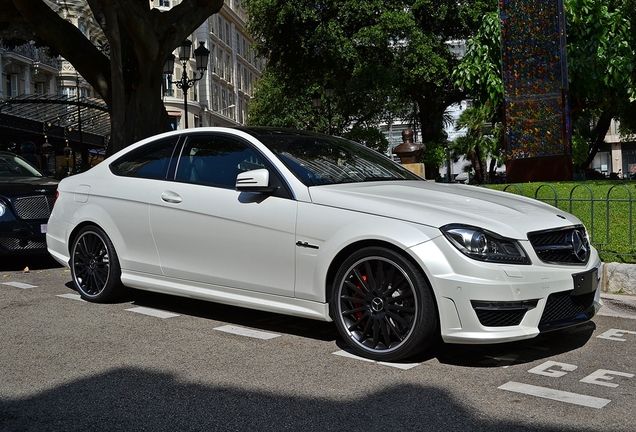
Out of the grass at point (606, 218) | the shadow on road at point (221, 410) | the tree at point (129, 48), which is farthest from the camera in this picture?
the tree at point (129, 48)

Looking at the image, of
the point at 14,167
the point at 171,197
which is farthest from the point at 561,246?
the point at 14,167

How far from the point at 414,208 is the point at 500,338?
941 mm

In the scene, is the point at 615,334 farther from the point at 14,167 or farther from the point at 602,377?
the point at 14,167

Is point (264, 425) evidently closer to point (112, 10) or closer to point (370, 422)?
point (370, 422)

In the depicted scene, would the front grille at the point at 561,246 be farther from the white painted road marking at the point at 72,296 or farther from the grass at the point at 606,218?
the white painted road marking at the point at 72,296

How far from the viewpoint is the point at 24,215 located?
9133 millimetres

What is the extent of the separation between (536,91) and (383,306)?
1116 cm

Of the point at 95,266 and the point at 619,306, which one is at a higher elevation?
the point at 95,266

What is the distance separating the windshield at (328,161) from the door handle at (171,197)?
2.60 feet

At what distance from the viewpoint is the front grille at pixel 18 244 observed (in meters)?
8.98

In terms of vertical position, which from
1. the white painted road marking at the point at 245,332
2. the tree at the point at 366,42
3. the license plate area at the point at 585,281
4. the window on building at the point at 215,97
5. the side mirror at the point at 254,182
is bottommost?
the white painted road marking at the point at 245,332

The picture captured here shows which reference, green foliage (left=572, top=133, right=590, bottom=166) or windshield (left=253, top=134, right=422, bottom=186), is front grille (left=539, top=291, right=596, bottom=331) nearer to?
windshield (left=253, top=134, right=422, bottom=186)

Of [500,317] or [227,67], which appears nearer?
[500,317]

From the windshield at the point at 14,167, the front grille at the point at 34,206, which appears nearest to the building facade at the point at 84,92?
the windshield at the point at 14,167
